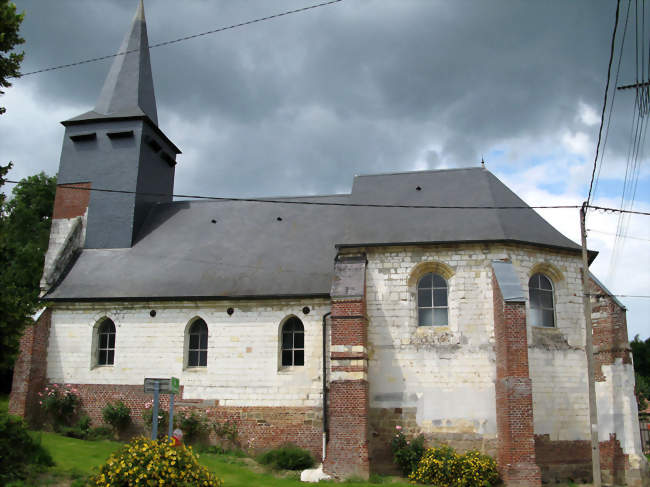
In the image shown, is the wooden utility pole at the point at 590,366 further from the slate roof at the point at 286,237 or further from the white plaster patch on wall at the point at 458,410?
the white plaster patch on wall at the point at 458,410

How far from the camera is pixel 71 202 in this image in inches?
906

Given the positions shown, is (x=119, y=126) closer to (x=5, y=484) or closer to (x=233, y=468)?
(x=233, y=468)

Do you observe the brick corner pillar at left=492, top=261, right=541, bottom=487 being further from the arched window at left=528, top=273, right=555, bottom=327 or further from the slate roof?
the slate roof

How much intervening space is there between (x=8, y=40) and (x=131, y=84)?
1376 centimetres

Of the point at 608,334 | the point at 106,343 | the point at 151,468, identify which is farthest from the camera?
the point at 106,343

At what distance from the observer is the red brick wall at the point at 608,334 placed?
17641 mm

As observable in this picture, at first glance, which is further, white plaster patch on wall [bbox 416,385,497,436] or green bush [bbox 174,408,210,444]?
green bush [bbox 174,408,210,444]

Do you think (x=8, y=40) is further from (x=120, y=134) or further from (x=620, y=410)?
(x=620, y=410)

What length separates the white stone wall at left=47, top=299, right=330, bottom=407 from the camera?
18219 millimetres

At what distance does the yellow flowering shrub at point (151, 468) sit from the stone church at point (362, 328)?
19.8ft

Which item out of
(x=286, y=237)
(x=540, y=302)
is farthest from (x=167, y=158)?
(x=540, y=302)

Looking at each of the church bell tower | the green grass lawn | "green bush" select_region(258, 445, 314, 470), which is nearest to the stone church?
the church bell tower

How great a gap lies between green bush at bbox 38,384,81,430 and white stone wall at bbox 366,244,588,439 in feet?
31.0

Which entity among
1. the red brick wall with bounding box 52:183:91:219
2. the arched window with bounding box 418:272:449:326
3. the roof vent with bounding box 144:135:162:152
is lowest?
the arched window with bounding box 418:272:449:326
